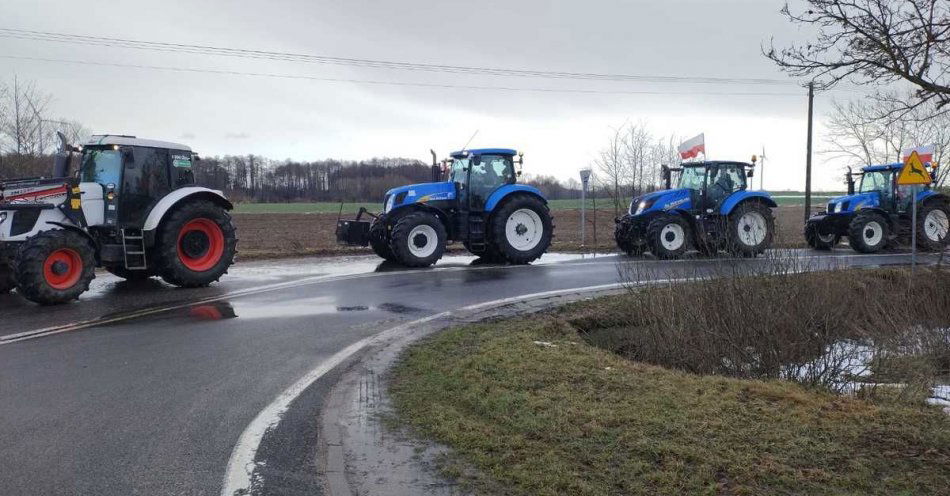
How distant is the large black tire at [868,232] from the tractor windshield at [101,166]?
17.9 meters

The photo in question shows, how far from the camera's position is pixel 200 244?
1226cm

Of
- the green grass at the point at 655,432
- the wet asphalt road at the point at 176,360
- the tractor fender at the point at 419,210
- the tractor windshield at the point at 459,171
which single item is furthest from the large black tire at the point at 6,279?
the tractor windshield at the point at 459,171

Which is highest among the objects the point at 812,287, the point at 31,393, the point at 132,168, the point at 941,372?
the point at 132,168

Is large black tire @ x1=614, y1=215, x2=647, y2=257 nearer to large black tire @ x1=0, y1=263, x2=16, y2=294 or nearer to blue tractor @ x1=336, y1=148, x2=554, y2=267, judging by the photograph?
blue tractor @ x1=336, y1=148, x2=554, y2=267

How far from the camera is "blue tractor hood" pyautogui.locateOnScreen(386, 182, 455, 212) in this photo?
15484mm

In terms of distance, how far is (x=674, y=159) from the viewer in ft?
82.1

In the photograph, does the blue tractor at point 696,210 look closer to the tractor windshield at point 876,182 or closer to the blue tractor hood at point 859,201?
the blue tractor hood at point 859,201

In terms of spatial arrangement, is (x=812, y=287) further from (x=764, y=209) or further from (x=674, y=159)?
(x=674, y=159)

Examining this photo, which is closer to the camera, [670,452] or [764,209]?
[670,452]

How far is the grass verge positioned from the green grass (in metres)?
0.01

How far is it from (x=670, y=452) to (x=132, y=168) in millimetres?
10486

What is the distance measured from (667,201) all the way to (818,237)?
6.39 meters

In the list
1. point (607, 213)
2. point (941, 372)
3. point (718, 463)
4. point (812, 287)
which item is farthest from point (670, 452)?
point (607, 213)

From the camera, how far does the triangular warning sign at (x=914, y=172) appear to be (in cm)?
1385
